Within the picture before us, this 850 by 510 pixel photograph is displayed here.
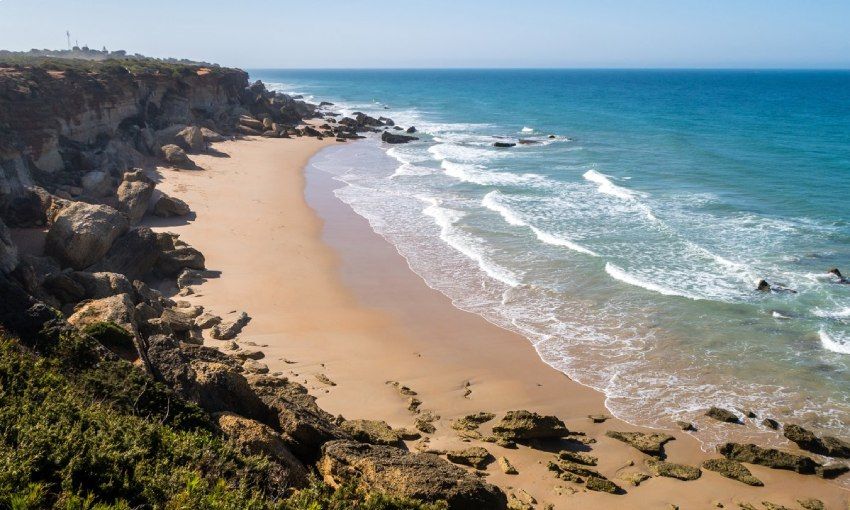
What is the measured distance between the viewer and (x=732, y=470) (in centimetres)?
1242

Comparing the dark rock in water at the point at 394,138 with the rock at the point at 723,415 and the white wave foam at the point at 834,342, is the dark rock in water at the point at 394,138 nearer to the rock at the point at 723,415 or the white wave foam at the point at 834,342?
the white wave foam at the point at 834,342

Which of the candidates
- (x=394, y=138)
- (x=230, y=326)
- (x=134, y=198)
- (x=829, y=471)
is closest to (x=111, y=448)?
(x=230, y=326)

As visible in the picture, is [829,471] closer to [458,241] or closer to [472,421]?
[472,421]

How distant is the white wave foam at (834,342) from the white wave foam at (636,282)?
3691 mm

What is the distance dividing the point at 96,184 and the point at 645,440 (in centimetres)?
2368

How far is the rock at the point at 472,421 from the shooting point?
44.4ft

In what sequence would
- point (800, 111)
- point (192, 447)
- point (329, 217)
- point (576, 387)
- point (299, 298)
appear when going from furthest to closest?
point (800, 111) < point (329, 217) < point (299, 298) < point (576, 387) < point (192, 447)

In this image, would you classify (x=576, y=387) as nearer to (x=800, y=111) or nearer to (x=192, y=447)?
(x=192, y=447)

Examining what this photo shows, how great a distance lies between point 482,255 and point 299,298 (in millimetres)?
7907

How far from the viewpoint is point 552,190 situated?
36438 mm

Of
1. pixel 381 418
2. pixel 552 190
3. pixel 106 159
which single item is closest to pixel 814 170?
pixel 552 190

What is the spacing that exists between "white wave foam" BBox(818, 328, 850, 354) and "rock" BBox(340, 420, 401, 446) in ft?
41.6

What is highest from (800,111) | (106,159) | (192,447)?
(800,111)

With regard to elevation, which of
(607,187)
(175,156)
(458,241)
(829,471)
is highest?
(175,156)
